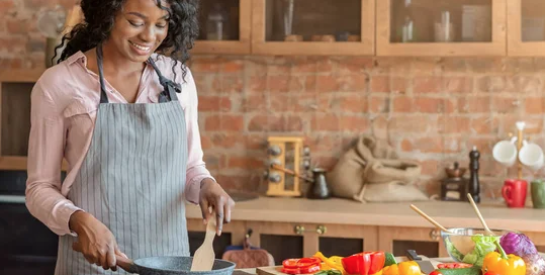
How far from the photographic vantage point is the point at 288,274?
6.64ft

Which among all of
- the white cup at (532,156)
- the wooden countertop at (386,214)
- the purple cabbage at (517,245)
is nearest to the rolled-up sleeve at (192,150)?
the purple cabbage at (517,245)

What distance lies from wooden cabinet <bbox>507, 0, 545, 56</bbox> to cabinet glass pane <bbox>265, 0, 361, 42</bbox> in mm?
651

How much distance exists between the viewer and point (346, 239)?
3.51m

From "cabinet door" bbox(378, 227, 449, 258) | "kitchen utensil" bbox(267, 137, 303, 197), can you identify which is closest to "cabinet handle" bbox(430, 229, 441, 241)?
"cabinet door" bbox(378, 227, 449, 258)

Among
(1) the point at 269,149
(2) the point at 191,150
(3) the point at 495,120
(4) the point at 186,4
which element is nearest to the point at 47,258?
(1) the point at 269,149

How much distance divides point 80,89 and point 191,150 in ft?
1.26

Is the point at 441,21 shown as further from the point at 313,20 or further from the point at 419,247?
the point at 419,247

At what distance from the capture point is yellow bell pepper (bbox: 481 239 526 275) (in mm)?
1898

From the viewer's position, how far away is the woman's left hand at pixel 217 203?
2.12 m

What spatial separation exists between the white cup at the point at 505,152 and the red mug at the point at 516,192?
0.17 meters

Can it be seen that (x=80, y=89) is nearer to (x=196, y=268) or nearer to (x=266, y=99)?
(x=196, y=268)

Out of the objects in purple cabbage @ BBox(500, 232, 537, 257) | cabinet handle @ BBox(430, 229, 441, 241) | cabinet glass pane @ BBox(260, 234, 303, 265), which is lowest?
cabinet glass pane @ BBox(260, 234, 303, 265)

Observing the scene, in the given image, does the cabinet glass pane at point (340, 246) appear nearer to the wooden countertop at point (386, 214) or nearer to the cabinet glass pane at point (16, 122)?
the wooden countertop at point (386, 214)

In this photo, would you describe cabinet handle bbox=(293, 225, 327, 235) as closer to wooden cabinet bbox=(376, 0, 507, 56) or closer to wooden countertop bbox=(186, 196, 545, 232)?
wooden countertop bbox=(186, 196, 545, 232)
